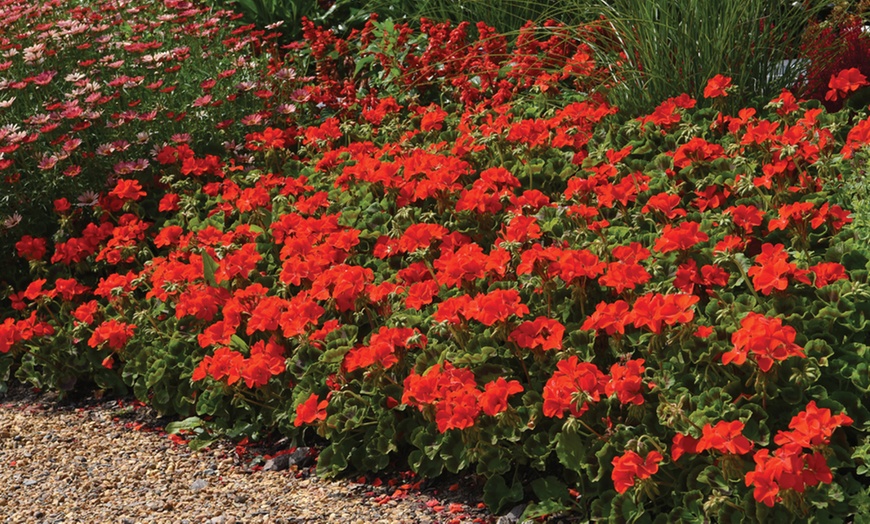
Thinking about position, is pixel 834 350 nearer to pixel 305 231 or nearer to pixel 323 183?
pixel 305 231

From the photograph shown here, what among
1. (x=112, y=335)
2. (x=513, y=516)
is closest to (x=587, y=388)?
(x=513, y=516)

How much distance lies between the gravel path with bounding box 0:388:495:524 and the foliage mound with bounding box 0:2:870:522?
0.34 ft

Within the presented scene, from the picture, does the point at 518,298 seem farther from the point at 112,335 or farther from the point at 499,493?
the point at 112,335

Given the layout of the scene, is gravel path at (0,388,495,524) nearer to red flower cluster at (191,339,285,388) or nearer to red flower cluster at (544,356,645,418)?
red flower cluster at (191,339,285,388)

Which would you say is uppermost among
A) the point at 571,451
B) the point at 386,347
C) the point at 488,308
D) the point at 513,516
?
the point at 488,308

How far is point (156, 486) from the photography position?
3.34 metres

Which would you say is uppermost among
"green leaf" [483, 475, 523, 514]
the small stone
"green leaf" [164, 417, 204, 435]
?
"green leaf" [483, 475, 523, 514]

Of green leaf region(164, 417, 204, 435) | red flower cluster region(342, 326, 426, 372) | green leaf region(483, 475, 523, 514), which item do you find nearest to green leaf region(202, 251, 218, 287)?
green leaf region(164, 417, 204, 435)

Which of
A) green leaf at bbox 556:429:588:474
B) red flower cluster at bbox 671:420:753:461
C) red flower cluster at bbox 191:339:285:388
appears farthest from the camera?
red flower cluster at bbox 191:339:285:388

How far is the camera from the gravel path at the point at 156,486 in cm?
303

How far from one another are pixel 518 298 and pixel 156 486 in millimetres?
1346

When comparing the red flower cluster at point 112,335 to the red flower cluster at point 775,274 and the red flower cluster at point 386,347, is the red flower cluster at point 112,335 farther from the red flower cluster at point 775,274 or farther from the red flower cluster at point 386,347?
the red flower cluster at point 775,274

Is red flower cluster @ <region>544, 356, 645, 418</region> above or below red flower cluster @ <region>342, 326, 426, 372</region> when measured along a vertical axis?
above

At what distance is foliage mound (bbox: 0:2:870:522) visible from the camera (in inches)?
104
